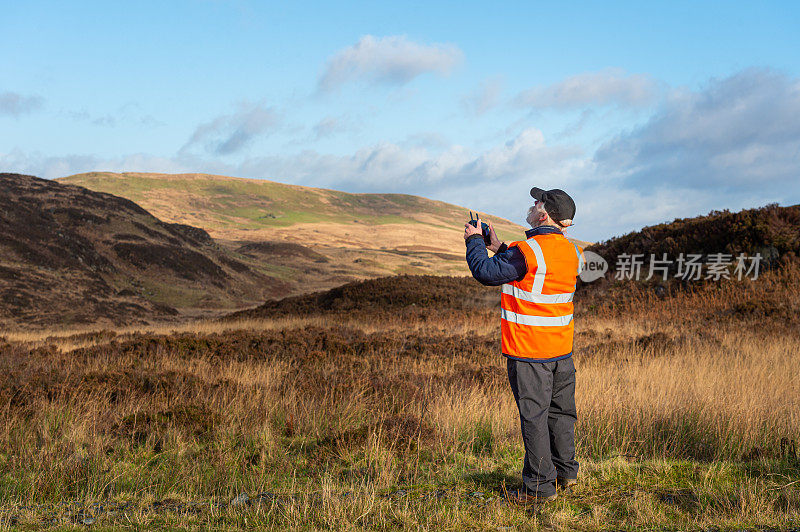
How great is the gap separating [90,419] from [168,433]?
1.21 m

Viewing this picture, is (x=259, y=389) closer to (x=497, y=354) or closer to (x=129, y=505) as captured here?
(x=129, y=505)

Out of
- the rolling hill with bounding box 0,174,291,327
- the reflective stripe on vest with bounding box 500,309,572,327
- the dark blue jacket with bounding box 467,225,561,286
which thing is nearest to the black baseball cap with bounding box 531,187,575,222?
the dark blue jacket with bounding box 467,225,561,286

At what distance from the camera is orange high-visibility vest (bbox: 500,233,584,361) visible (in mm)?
3773

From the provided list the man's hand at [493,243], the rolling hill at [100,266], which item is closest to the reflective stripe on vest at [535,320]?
the man's hand at [493,243]

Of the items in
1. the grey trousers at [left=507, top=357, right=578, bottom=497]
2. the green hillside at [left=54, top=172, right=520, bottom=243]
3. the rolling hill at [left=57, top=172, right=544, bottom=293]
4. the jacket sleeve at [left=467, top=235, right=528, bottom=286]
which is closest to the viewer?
the jacket sleeve at [left=467, top=235, right=528, bottom=286]

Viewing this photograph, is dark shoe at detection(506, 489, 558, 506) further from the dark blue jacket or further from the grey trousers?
the dark blue jacket

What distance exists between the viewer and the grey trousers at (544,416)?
3828mm

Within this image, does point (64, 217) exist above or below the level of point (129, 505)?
above

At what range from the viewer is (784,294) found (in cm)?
1451

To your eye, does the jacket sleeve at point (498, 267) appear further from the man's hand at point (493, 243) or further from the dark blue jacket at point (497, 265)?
the man's hand at point (493, 243)

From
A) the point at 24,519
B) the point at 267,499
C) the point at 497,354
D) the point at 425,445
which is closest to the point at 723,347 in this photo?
the point at 497,354

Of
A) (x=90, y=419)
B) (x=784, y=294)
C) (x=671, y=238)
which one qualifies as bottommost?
(x=90, y=419)

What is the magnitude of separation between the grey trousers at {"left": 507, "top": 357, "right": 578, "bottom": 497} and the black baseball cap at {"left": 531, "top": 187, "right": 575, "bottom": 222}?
107cm

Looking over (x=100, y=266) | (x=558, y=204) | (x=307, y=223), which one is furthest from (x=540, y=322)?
(x=307, y=223)
